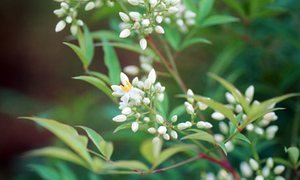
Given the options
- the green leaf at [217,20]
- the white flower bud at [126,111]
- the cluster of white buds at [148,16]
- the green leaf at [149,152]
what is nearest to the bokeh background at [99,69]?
the green leaf at [217,20]

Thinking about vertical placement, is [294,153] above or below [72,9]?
below

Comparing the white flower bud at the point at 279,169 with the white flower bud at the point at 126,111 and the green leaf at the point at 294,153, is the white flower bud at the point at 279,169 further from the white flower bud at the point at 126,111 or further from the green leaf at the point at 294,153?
the white flower bud at the point at 126,111

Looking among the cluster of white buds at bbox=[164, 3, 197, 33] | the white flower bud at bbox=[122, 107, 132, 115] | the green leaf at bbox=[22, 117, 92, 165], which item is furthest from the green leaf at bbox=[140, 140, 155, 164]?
the cluster of white buds at bbox=[164, 3, 197, 33]

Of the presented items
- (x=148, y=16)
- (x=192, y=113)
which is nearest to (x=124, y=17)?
(x=148, y=16)

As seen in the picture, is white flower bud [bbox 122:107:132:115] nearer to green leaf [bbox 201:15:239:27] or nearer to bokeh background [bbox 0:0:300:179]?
green leaf [bbox 201:15:239:27]

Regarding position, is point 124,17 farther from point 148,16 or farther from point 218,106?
point 218,106
